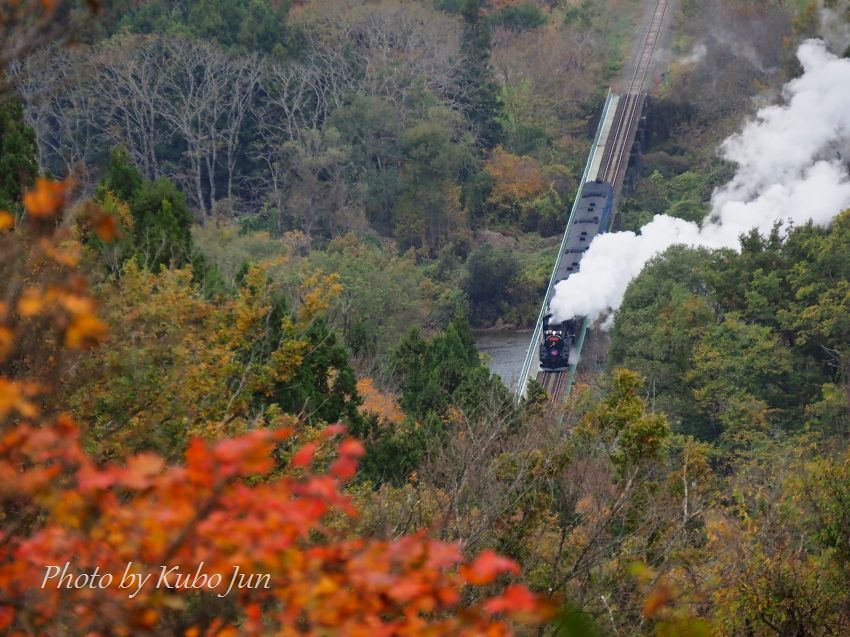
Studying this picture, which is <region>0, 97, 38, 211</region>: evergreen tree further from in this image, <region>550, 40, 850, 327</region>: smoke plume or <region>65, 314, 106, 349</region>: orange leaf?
<region>550, 40, 850, 327</region>: smoke plume

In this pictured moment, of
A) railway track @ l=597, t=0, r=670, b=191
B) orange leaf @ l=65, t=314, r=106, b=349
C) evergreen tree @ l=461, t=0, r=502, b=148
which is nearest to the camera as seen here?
orange leaf @ l=65, t=314, r=106, b=349

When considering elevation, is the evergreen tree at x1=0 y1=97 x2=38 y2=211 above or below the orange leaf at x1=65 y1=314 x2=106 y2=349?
below

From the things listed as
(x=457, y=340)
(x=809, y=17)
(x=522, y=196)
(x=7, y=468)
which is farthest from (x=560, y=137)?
(x=7, y=468)

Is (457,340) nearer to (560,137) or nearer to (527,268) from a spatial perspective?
(527,268)

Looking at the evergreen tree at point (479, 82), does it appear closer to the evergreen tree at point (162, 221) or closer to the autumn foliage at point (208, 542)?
the evergreen tree at point (162, 221)

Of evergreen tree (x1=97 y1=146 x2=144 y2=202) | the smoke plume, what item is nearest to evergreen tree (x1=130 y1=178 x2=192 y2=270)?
evergreen tree (x1=97 y1=146 x2=144 y2=202)

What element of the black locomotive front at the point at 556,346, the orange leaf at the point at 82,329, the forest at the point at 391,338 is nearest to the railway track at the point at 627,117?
the forest at the point at 391,338

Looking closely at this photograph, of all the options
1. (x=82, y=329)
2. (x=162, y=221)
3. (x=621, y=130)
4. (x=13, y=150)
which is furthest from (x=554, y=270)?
(x=82, y=329)
